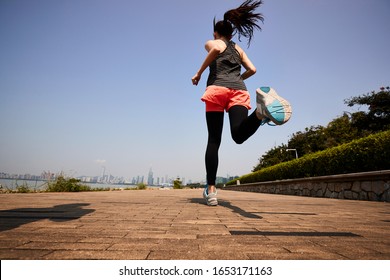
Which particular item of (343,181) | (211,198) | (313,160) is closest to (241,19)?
(211,198)

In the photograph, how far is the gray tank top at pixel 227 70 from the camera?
2867 mm

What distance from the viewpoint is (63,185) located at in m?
8.48

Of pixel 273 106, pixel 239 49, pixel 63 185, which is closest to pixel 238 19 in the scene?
pixel 239 49

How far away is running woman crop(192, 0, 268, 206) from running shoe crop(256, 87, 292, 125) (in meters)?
0.57

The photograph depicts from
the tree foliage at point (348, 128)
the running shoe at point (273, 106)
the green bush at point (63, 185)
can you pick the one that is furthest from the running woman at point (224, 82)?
the tree foliage at point (348, 128)

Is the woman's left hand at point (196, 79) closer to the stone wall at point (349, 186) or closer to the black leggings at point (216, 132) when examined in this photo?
the black leggings at point (216, 132)

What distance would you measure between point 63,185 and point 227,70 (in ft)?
26.9

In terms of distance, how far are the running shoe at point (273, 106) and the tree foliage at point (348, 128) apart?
46.8 feet

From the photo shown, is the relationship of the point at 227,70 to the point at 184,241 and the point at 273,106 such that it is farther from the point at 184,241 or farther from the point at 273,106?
the point at 184,241

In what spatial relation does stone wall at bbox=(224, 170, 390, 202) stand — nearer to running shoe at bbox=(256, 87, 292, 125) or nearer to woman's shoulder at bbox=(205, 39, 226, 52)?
running shoe at bbox=(256, 87, 292, 125)

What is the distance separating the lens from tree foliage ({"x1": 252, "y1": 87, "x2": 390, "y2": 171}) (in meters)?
22.2
